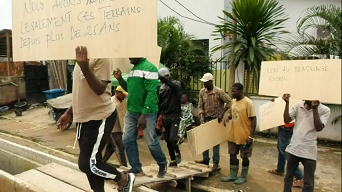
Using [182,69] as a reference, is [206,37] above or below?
above

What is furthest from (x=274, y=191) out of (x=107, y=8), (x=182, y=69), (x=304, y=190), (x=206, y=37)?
(x=206, y=37)

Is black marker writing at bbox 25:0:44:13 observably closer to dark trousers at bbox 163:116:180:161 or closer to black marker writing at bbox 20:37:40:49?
black marker writing at bbox 20:37:40:49

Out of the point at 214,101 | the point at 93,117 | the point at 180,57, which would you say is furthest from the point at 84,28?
the point at 180,57

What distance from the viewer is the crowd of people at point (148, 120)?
273 cm

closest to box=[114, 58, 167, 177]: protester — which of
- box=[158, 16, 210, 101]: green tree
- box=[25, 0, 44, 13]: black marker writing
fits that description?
box=[25, 0, 44, 13]: black marker writing

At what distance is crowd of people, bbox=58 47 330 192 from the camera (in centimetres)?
273

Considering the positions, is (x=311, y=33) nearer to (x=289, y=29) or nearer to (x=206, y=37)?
(x=289, y=29)

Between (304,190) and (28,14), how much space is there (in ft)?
11.3

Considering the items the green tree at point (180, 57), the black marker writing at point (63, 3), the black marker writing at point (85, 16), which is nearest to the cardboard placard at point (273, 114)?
the black marker writing at point (85, 16)

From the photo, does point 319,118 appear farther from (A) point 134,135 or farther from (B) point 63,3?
(B) point 63,3

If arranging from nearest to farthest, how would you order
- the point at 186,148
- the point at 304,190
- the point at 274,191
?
the point at 304,190 < the point at 274,191 < the point at 186,148

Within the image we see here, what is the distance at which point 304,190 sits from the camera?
133 inches

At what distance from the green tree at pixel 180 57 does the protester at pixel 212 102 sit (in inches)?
150

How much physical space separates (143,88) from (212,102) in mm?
1723
